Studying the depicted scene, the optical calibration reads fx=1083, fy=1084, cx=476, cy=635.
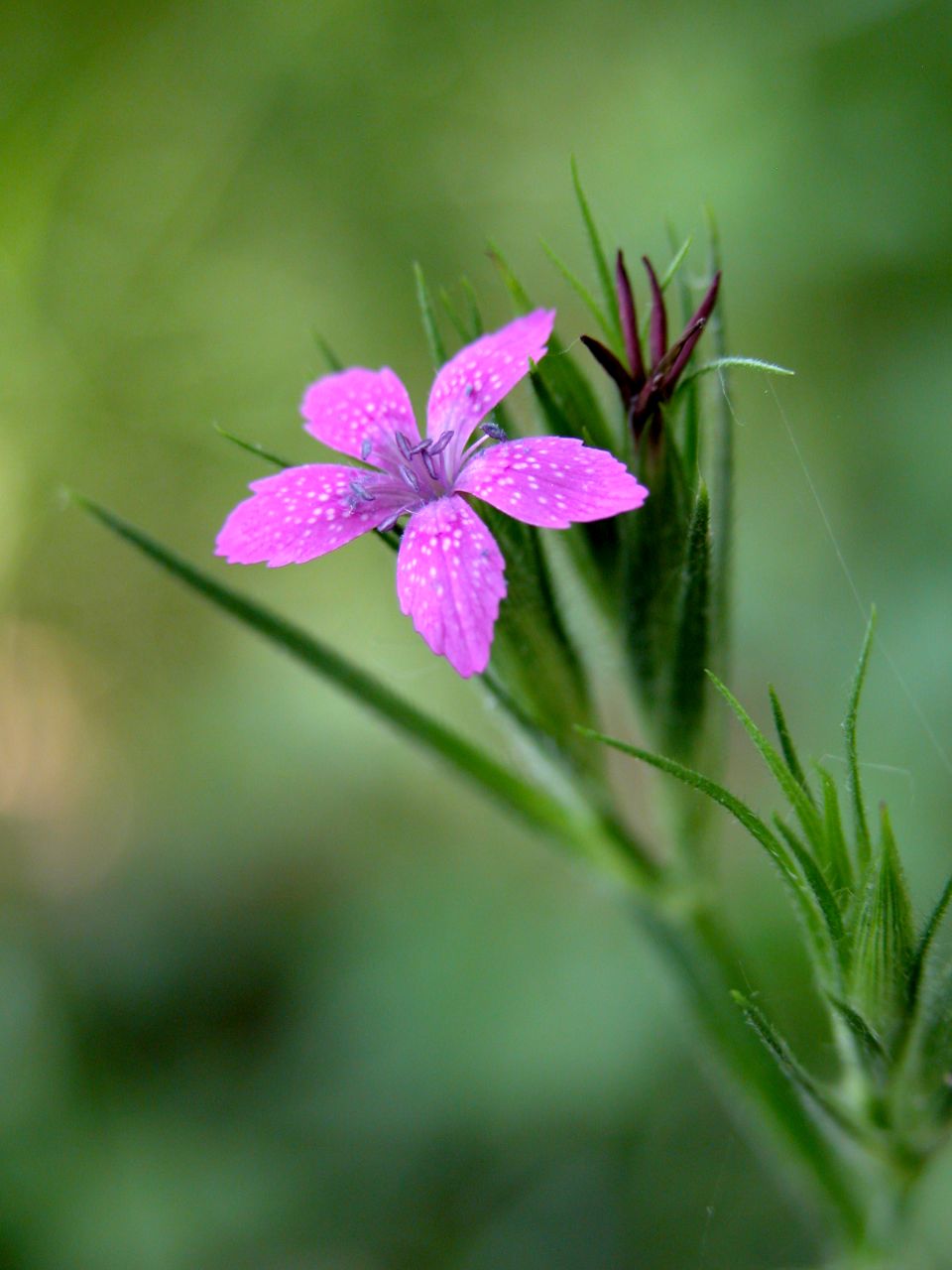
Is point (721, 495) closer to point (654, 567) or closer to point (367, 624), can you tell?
point (654, 567)

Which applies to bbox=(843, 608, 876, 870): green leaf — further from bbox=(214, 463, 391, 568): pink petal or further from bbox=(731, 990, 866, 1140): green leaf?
bbox=(214, 463, 391, 568): pink petal

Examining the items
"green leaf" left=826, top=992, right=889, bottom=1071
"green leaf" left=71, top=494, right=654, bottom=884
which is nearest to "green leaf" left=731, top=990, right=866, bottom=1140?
"green leaf" left=826, top=992, right=889, bottom=1071

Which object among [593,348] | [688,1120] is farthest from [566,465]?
[688,1120]

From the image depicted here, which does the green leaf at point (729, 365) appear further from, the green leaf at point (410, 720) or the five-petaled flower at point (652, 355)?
the green leaf at point (410, 720)

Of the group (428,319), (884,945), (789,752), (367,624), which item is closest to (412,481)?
(428,319)

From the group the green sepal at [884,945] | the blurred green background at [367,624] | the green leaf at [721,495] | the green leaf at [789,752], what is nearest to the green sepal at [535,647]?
the green leaf at [721,495]

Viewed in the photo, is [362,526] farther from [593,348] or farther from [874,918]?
[874,918]
